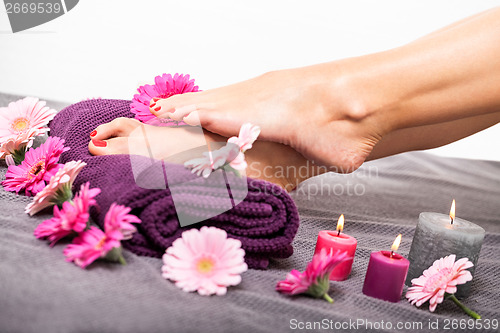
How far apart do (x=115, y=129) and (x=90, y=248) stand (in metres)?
0.44

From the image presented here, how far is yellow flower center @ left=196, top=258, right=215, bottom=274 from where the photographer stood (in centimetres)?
60

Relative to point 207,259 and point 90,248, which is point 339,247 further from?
point 90,248

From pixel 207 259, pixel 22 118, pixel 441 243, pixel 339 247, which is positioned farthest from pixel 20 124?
pixel 441 243

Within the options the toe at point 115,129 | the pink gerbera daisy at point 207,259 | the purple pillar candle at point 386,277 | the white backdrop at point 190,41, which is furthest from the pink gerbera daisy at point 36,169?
the white backdrop at point 190,41

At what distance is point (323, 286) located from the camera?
648mm

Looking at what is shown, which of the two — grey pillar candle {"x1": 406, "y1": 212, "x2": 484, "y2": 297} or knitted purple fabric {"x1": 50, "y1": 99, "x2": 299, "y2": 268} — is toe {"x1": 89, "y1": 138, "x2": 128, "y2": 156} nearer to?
knitted purple fabric {"x1": 50, "y1": 99, "x2": 299, "y2": 268}

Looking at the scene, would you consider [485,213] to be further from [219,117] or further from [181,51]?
[181,51]

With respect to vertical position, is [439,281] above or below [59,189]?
below

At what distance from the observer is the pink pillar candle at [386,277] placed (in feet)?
2.29

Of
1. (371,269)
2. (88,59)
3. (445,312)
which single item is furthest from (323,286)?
(88,59)

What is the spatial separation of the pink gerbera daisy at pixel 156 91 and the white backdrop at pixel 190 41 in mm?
1238

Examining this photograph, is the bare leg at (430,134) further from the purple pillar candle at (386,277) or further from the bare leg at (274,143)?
the purple pillar candle at (386,277)

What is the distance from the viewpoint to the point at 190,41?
89.7 inches

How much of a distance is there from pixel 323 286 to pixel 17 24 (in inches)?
85.4
